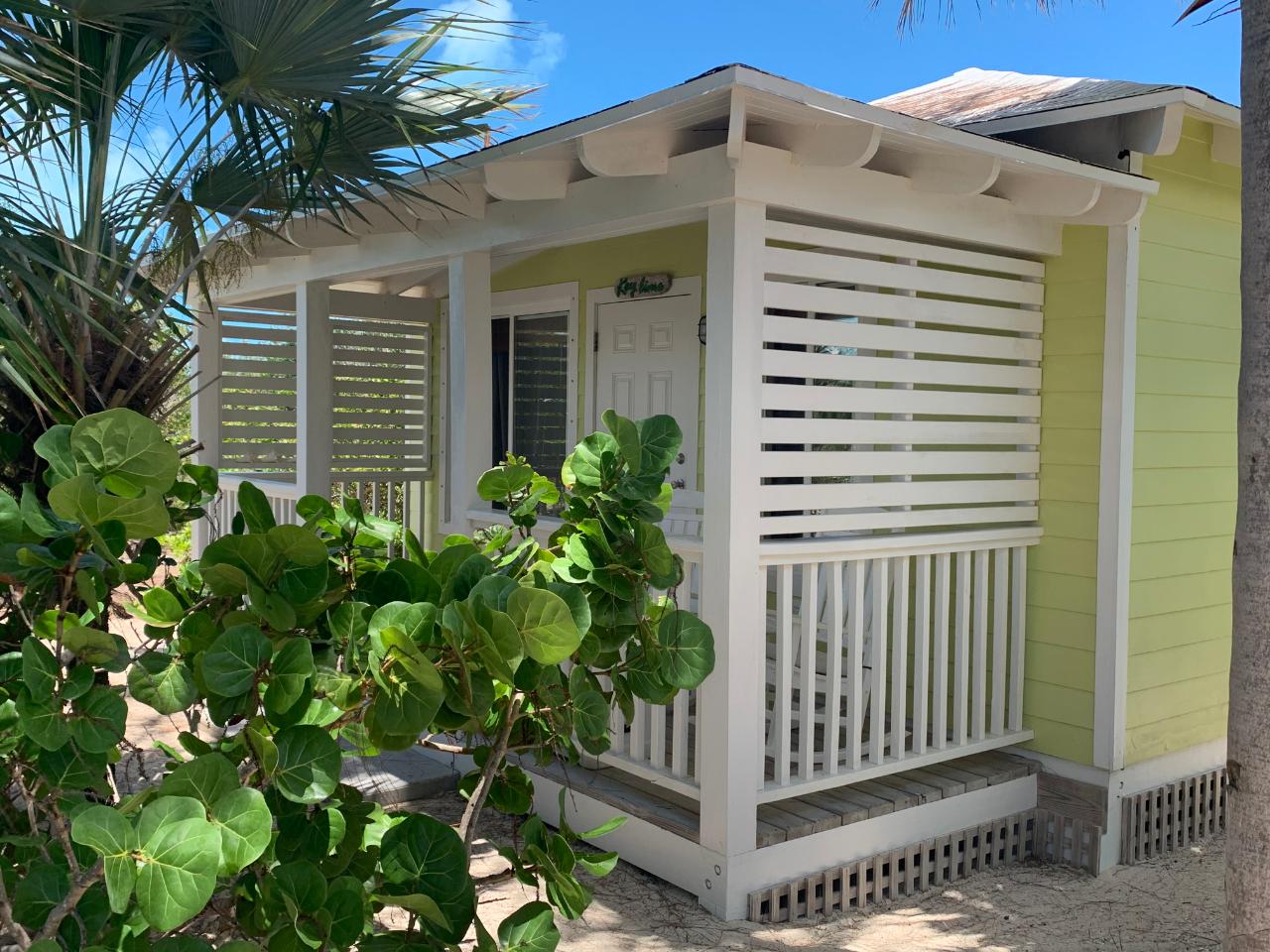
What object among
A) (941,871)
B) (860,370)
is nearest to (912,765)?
(941,871)

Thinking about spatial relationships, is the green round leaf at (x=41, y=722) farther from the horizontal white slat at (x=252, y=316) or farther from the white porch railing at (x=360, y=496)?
the horizontal white slat at (x=252, y=316)

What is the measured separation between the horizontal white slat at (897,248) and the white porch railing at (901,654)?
1.14 m

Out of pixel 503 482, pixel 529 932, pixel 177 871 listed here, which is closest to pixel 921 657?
pixel 503 482

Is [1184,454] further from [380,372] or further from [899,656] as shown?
[380,372]

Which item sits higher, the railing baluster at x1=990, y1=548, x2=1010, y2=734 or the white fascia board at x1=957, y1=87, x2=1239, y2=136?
the white fascia board at x1=957, y1=87, x2=1239, y2=136

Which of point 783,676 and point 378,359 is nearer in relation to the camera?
point 783,676

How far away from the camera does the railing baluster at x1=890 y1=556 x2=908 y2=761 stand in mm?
4535

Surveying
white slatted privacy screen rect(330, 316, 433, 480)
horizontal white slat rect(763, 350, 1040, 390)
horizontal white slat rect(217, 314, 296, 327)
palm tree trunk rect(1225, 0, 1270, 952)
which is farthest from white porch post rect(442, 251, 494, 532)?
horizontal white slat rect(217, 314, 296, 327)

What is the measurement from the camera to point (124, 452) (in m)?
1.24

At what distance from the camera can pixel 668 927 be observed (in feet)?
12.7

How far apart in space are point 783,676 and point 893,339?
142 cm

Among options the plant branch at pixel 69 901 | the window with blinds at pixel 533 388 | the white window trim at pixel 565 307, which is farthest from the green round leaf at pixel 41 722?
the window with blinds at pixel 533 388

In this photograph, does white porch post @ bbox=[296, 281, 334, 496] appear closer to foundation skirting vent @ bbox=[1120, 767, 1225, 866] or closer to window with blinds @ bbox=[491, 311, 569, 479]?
window with blinds @ bbox=[491, 311, 569, 479]

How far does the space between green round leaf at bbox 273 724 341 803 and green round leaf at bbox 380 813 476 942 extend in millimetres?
154
